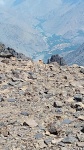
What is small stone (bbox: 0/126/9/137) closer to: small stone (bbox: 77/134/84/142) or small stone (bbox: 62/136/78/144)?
small stone (bbox: 62/136/78/144)

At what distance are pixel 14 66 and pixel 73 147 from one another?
9.70 meters

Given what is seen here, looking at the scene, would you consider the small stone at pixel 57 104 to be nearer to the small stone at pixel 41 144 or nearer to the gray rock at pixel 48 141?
the gray rock at pixel 48 141

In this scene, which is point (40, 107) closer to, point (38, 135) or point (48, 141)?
point (38, 135)

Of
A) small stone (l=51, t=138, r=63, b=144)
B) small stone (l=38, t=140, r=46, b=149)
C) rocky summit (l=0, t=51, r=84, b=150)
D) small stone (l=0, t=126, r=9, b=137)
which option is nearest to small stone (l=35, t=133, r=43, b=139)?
rocky summit (l=0, t=51, r=84, b=150)

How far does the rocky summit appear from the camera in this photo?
9.93 metres

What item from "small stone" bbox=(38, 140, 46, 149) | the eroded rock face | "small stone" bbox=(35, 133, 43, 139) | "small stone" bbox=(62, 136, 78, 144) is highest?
the eroded rock face

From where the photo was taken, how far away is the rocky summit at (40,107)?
32.6 feet

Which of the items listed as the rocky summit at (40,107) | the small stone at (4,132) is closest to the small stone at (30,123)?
the rocky summit at (40,107)

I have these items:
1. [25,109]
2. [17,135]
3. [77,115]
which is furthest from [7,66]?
[17,135]

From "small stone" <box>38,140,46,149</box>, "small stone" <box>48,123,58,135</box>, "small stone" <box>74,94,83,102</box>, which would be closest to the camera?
"small stone" <box>38,140,46,149</box>

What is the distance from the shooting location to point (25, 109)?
41.0 feet

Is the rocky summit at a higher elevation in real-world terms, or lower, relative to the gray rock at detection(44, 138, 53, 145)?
higher

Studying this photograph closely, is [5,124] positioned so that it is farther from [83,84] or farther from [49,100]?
[83,84]

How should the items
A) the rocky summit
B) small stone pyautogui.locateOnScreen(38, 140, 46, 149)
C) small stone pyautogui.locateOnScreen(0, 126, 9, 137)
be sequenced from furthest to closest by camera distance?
small stone pyautogui.locateOnScreen(0, 126, 9, 137) → the rocky summit → small stone pyautogui.locateOnScreen(38, 140, 46, 149)
